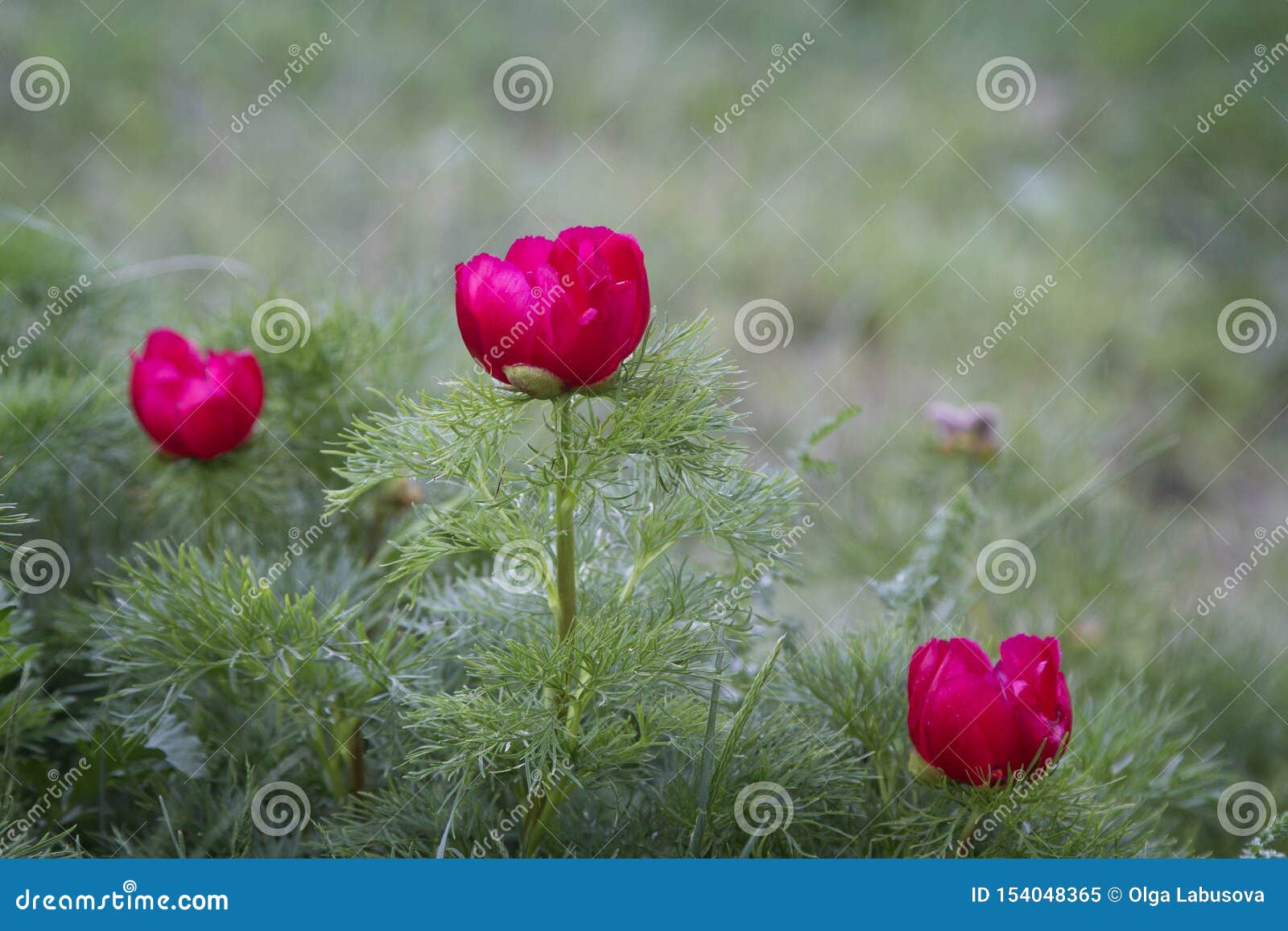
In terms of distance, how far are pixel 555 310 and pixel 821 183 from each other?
1280 millimetres

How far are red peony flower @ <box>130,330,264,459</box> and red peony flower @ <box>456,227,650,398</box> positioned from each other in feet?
0.77

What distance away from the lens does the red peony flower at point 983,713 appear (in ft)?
1.56

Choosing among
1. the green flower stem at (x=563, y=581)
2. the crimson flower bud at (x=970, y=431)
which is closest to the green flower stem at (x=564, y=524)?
the green flower stem at (x=563, y=581)

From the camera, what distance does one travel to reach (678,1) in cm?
193

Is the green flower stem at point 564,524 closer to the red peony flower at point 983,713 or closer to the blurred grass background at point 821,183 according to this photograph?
the red peony flower at point 983,713

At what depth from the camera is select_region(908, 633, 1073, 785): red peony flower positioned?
48cm

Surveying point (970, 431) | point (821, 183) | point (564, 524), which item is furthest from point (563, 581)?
point (821, 183)

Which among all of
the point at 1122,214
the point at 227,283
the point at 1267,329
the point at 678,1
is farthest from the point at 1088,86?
the point at 227,283

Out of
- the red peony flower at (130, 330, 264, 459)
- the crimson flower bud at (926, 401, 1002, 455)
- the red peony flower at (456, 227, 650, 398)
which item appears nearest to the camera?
the red peony flower at (456, 227, 650, 398)

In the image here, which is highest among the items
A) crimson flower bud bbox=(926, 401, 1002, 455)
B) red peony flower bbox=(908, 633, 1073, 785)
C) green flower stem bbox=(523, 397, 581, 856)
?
crimson flower bud bbox=(926, 401, 1002, 455)

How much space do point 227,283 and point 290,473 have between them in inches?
23.1

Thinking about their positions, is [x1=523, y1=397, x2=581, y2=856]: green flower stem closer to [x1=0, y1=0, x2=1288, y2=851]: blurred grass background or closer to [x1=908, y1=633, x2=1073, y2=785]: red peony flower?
[x1=908, y1=633, x2=1073, y2=785]: red peony flower

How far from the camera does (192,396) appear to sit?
63cm

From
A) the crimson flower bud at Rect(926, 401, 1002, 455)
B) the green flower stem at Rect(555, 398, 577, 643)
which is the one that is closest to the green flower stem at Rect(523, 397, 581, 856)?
the green flower stem at Rect(555, 398, 577, 643)
